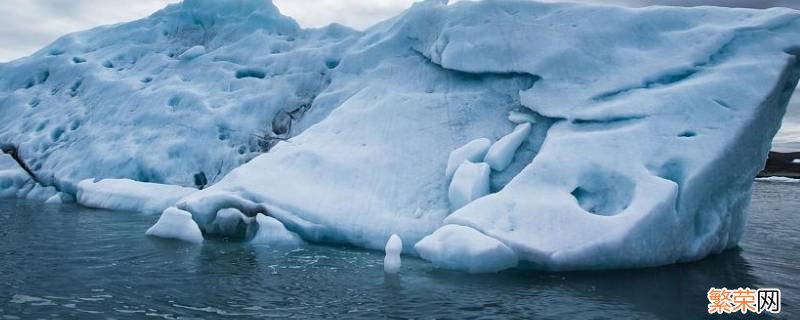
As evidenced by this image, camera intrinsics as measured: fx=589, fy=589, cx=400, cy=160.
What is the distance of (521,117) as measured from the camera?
10281 millimetres

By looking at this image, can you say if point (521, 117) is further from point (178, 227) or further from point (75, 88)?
point (75, 88)

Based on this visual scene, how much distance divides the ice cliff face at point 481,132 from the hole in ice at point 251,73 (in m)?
0.04

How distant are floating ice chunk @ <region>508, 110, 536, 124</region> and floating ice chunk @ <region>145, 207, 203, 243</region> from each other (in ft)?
18.3

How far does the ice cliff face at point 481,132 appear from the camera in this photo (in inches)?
308

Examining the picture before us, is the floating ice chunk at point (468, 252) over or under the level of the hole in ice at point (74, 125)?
under

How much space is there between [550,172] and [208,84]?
10.2 meters

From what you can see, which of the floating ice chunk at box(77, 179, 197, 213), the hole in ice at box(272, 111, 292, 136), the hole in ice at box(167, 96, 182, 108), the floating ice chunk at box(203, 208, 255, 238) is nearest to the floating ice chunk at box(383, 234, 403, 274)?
the floating ice chunk at box(203, 208, 255, 238)

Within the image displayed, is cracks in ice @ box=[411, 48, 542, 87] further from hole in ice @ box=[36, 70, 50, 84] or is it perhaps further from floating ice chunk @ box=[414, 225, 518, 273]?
hole in ice @ box=[36, 70, 50, 84]

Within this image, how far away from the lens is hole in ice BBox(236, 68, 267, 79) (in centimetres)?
1529

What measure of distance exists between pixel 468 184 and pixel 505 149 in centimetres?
112

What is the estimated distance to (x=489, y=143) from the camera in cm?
981

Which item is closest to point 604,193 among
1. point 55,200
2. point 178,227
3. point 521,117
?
point 521,117

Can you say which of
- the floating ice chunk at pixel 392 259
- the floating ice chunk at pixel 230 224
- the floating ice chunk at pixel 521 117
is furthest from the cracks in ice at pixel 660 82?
the floating ice chunk at pixel 230 224

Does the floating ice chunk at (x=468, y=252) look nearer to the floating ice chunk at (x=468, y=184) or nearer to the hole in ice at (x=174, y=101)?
the floating ice chunk at (x=468, y=184)
